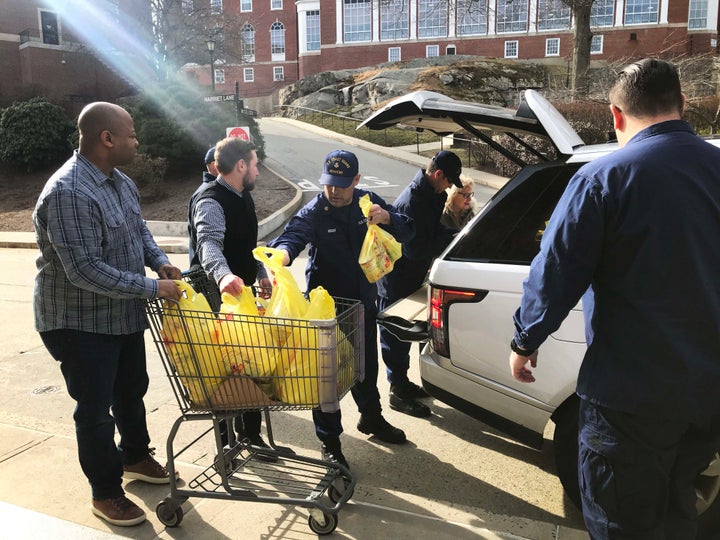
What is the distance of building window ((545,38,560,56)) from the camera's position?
4962 cm

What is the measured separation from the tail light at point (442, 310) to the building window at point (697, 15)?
53.2 metres

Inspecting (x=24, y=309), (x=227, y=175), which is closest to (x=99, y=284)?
(x=227, y=175)

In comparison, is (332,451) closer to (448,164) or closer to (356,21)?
(448,164)

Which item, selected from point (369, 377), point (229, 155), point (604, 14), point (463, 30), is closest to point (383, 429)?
point (369, 377)

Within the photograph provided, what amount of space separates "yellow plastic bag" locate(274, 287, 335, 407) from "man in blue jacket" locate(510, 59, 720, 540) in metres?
1.13

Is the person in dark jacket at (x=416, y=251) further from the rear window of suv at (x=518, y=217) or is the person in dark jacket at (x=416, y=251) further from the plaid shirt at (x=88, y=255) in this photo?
the plaid shirt at (x=88, y=255)

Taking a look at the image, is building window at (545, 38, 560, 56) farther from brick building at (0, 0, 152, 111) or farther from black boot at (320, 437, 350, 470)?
black boot at (320, 437, 350, 470)

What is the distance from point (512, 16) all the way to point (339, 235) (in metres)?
51.2

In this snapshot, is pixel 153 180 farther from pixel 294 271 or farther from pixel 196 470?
pixel 196 470

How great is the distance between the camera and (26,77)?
32.1m

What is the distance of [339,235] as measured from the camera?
3.86 meters

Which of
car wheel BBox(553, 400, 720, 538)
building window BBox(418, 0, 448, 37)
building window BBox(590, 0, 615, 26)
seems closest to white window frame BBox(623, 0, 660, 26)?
building window BBox(590, 0, 615, 26)

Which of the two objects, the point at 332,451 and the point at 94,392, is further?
the point at 332,451

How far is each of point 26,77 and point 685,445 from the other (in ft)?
121
